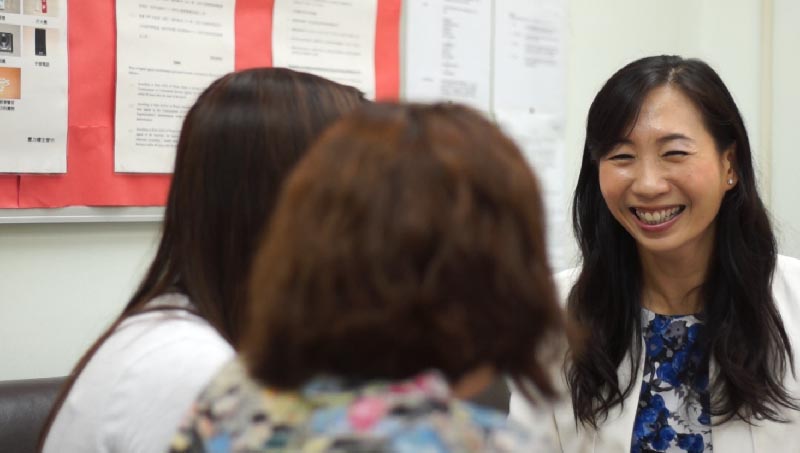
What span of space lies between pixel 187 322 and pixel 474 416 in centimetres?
41

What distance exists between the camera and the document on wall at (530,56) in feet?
7.89

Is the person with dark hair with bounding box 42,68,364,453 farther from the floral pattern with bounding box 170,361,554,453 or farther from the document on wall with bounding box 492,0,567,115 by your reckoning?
the document on wall with bounding box 492,0,567,115

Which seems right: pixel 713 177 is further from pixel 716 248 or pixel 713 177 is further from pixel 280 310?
pixel 280 310

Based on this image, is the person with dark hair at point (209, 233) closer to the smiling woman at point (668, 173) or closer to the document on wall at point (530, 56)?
the smiling woman at point (668, 173)

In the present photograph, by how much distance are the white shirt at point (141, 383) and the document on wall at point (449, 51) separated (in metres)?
1.35

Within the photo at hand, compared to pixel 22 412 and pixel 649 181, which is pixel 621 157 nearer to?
pixel 649 181

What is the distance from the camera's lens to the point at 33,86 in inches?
64.7

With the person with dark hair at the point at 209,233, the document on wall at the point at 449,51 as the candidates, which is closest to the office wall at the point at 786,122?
the document on wall at the point at 449,51

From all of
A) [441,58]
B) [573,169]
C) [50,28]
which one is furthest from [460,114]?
[573,169]

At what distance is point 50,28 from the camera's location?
5.45ft

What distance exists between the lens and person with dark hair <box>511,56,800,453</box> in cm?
163

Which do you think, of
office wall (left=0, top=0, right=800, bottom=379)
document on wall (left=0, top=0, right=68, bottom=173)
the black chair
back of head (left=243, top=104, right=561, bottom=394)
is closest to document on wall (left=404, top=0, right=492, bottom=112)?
office wall (left=0, top=0, right=800, bottom=379)

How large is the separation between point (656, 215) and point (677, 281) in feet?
0.56

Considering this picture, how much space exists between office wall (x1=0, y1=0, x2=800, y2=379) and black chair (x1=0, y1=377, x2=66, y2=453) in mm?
153
